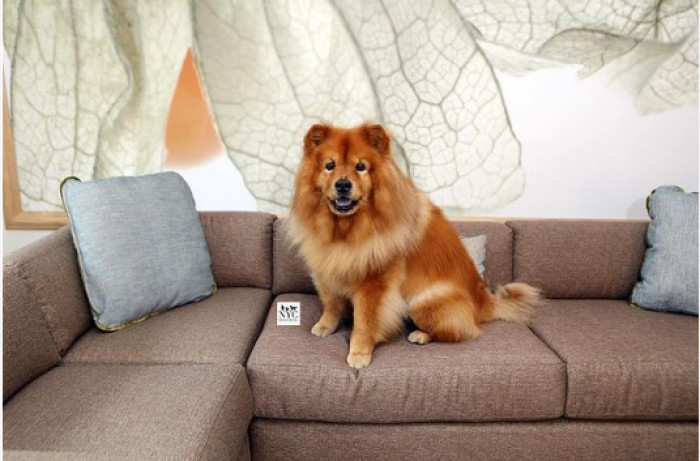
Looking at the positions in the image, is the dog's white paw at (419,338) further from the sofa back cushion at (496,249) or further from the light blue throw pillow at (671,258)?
the light blue throw pillow at (671,258)

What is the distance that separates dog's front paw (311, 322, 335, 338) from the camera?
1.87m

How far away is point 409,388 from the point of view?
5.26ft

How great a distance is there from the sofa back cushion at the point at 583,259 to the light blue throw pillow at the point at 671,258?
9cm

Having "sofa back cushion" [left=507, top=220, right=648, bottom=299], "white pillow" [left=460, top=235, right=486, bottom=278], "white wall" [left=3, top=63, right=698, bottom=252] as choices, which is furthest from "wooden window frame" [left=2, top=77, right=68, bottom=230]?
"sofa back cushion" [left=507, top=220, right=648, bottom=299]

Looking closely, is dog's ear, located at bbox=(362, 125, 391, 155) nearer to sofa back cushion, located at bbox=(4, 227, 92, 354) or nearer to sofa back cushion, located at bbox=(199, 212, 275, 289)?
sofa back cushion, located at bbox=(199, 212, 275, 289)

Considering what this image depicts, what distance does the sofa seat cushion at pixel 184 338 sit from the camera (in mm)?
1637

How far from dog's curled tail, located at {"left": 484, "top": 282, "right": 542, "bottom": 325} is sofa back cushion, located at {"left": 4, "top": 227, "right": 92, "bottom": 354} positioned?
1.50 m

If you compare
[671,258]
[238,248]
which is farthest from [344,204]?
[671,258]

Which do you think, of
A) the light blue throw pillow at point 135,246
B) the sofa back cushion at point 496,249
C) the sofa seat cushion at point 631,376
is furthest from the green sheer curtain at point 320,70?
the sofa seat cushion at point 631,376

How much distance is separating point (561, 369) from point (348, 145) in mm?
1016

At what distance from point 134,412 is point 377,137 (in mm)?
1117

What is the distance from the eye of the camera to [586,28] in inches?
91.2

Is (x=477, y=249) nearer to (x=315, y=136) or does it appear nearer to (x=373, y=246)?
(x=373, y=246)

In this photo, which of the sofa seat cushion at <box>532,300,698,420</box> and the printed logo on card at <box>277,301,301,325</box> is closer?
the sofa seat cushion at <box>532,300,698,420</box>
